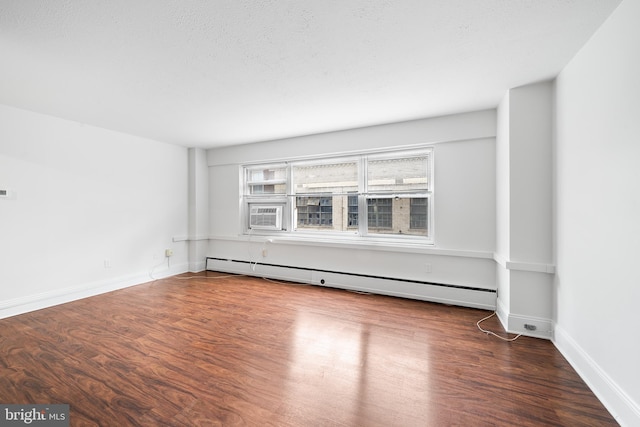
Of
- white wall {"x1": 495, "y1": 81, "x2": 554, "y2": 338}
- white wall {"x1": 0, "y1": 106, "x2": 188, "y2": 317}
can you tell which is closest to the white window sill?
white wall {"x1": 495, "y1": 81, "x2": 554, "y2": 338}

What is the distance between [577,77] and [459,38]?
3.28ft

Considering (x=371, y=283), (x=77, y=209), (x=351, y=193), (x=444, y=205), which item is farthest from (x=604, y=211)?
(x=77, y=209)

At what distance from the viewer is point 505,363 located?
2.09 meters

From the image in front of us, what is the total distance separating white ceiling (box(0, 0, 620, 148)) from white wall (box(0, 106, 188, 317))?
1.63 feet

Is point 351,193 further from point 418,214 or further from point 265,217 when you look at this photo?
point 265,217

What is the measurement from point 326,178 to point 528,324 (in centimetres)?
300

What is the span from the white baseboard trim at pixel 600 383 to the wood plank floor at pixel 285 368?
6 cm

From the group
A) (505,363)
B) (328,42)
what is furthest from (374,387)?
(328,42)

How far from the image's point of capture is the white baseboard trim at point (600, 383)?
1458mm

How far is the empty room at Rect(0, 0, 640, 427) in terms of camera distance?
1.60 metres

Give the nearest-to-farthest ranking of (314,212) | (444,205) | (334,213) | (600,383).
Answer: (600,383)
(444,205)
(334,213)
(314,212)

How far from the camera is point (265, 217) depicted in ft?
15.5

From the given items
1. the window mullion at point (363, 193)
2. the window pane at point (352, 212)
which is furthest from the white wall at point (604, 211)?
the window pane at point (352, 212)

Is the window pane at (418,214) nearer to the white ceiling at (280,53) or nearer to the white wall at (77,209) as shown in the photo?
the white ceiling at (280,53)
